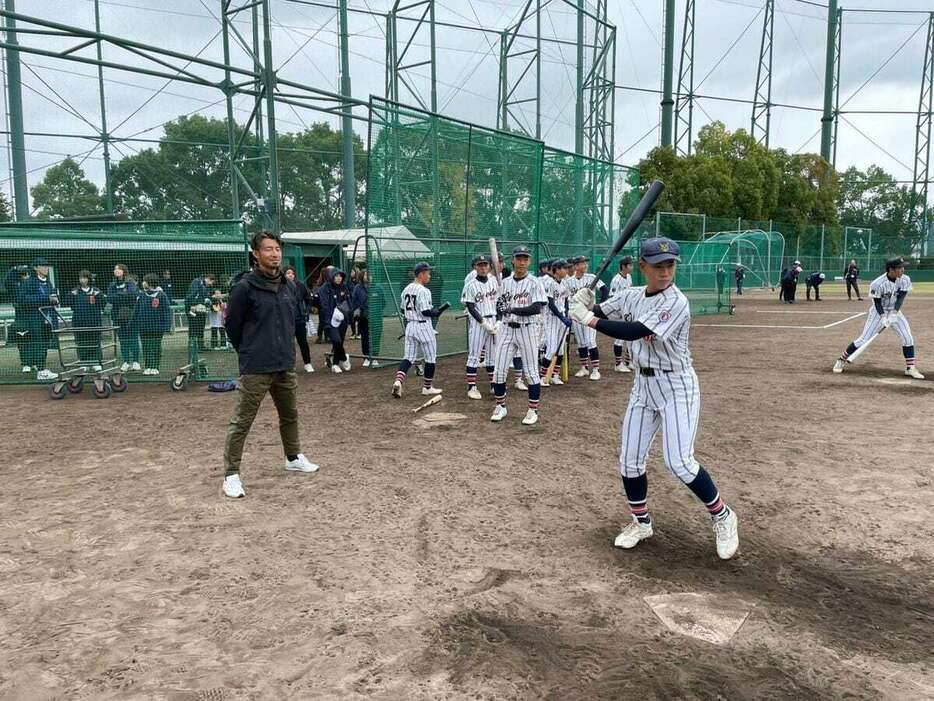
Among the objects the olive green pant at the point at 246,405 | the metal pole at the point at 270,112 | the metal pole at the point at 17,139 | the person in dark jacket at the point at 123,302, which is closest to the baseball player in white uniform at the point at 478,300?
the olive green pant at the point at 246,405

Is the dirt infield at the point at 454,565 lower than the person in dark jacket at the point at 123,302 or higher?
lower

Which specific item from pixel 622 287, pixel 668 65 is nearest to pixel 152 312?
pixel 622 287

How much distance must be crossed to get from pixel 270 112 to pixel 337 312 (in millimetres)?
4678

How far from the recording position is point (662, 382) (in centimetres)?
401

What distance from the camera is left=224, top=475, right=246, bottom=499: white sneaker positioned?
17.0ft

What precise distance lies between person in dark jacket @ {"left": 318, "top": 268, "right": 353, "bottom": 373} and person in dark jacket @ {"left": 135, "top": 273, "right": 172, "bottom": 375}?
111 inches

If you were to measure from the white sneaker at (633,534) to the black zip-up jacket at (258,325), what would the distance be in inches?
114

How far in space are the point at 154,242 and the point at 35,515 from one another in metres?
7.03

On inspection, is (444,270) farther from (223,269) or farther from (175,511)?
(175,511)

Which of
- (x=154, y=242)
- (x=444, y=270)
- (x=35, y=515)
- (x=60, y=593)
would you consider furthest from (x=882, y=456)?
(x=154, y=242)

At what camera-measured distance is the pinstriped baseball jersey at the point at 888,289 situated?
10055 millimetres

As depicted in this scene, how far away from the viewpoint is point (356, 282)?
44.5ft

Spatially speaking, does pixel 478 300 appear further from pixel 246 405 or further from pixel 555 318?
pixel 246 405

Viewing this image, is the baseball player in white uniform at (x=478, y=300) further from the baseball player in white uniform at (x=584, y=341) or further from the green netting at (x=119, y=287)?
the green netting at (x=119, y=287)
